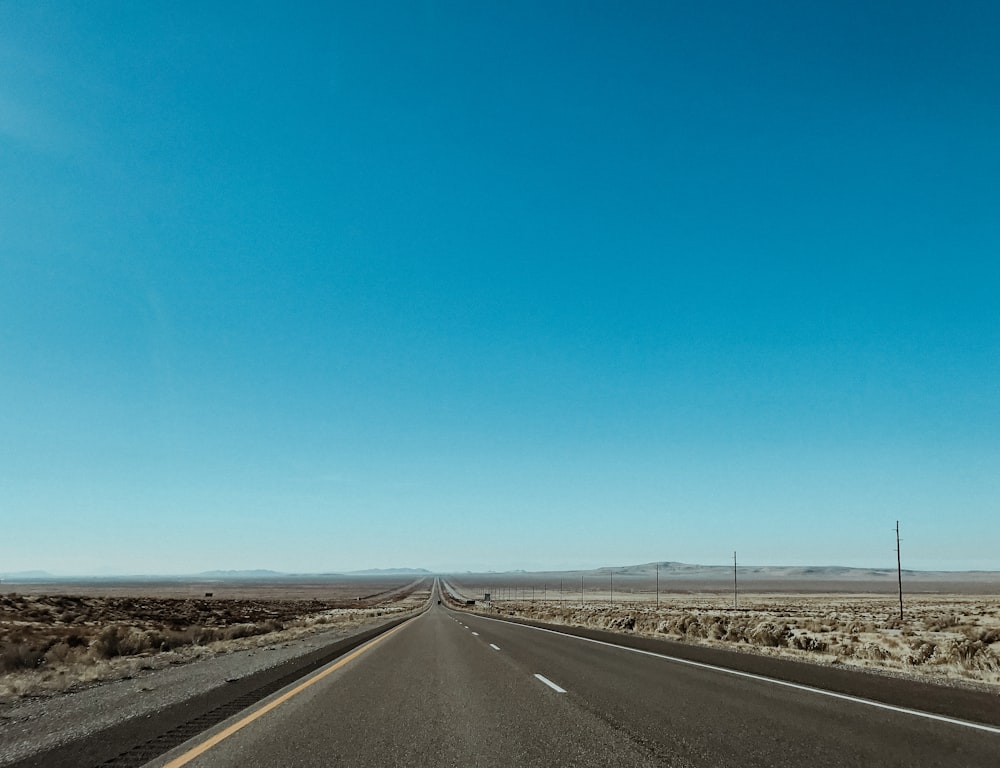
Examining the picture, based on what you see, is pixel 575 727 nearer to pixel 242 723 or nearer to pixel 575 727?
pixel 575 727

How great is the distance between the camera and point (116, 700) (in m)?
10.9

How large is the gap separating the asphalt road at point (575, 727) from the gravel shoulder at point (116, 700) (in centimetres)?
166

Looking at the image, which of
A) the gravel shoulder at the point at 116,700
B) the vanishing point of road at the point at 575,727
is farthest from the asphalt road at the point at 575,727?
the gravel shoulder at the point at 116,700

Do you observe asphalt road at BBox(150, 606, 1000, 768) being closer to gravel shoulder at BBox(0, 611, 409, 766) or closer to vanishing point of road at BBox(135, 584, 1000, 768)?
vanishing point of road at BBox(135, 584, 1000, 768)

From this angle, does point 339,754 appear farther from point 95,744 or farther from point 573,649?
point 573,649

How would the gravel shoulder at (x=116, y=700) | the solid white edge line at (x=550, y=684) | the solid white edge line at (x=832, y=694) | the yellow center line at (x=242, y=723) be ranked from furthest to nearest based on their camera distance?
1. the solid white edge line at (x=550, y=684)
2. the solid white edge line at (x=832, y=694)
3. the gravel shoulder at (x=116, y=700)
4. the yellow center line at (x=242, y=723)

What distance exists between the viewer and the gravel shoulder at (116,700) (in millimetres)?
8086

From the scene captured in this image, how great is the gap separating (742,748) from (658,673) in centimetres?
677

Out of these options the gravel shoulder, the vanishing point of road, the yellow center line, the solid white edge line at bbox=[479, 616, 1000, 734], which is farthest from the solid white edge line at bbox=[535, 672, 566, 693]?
the gravel shoulder

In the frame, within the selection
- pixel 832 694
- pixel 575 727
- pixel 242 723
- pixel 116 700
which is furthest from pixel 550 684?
pixel 116 700

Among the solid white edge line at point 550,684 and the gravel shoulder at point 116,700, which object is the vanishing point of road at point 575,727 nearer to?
the solid white edge line at point 550,684

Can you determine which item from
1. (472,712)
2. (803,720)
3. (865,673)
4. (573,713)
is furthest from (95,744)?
(865,673)

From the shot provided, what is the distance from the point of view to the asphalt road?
678 cm

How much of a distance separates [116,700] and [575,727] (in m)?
7.35
